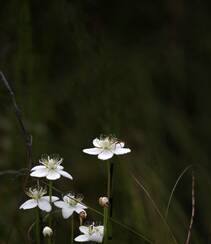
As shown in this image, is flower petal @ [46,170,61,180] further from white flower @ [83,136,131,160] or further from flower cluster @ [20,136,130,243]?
white flower @ [83,136,131,160]

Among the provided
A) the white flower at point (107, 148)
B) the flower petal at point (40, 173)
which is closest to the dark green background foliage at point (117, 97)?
the white flower at point (107, 148)

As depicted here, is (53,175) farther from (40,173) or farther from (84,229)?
(84,229)

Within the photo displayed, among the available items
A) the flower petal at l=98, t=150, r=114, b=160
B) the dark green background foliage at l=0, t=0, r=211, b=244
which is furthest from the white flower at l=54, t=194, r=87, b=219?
the dark green background foliage at l=0, t=0, r=211, b=244

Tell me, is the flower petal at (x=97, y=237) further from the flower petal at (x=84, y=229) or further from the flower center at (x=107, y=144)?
the flower center at (x=107, y=144)

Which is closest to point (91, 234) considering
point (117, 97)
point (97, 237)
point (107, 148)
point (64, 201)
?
point (97, 237)

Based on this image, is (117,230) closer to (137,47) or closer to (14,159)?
(14,159)

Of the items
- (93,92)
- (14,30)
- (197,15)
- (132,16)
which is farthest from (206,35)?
(14,30)

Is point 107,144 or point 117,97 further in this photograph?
point 117,97
